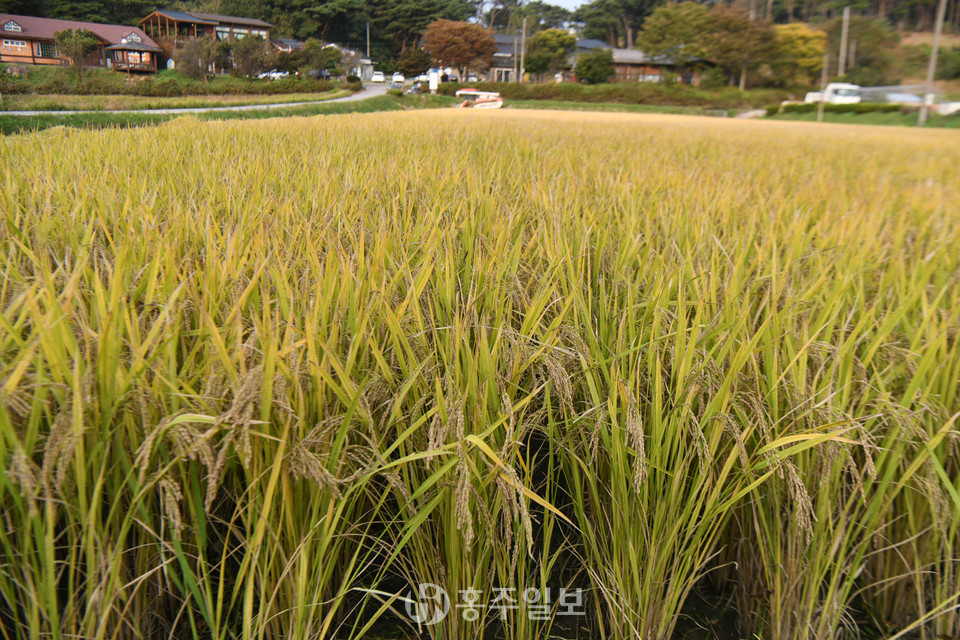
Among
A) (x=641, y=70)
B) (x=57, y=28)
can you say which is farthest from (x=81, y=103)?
(x=641, y=70)

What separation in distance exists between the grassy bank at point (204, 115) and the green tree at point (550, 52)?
18995 millimetres

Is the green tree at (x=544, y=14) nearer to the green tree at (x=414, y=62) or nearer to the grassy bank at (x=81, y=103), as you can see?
the green tree at (x=414, y=62)

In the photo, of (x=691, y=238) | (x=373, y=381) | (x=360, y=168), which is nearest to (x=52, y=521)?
(x=373, y=381)

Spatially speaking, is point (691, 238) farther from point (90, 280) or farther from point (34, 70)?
point (34, 70)

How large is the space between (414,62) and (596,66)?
1701cm

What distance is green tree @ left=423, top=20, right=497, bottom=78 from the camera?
52.3 metres

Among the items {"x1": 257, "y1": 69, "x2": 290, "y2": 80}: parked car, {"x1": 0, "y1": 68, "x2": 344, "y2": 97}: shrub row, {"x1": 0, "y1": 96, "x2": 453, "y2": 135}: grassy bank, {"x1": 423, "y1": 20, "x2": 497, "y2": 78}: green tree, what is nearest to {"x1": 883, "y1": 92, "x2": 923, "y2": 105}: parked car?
{"x1": 0, "y1": 96, "x2": 453, "y2": 135}: grassy bank

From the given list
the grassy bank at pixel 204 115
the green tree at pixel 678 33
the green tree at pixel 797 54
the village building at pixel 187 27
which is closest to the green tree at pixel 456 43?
the village building at pixel 187 27

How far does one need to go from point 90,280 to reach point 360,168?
7.11 feet

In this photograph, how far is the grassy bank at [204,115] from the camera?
10274mm

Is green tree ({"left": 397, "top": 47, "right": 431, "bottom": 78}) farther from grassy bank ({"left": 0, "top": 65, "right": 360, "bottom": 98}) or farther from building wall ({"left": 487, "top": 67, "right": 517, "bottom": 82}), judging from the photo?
grassy bank ({"left": 0, "top": 65, "right": 360, "bottom": 98})

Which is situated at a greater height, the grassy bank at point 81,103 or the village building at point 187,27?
the village building at point 187,27

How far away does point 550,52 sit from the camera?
5347 cm

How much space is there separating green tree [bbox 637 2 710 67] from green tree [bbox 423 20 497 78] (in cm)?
1458
